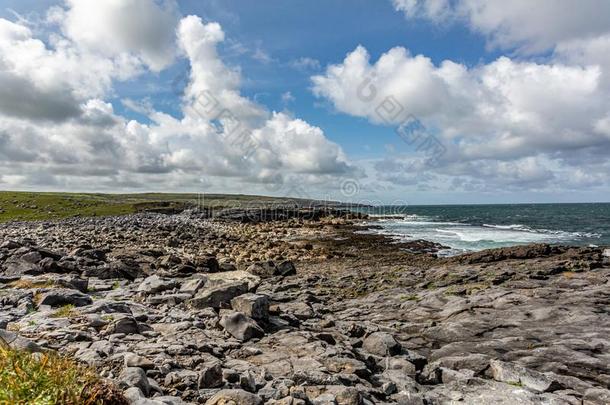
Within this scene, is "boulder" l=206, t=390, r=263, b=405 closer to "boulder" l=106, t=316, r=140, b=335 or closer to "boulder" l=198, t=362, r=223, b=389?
"boulder" l=198, t=362, r=223, b=389

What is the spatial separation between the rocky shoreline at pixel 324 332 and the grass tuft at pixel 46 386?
1002 mm

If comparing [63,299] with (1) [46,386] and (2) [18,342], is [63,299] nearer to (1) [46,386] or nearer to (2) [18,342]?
(2) [18,342]

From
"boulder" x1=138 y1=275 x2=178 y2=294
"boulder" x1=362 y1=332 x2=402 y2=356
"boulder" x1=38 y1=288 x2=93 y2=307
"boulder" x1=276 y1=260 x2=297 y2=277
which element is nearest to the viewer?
"boulder" x1=362 y1=332 x2=402 y2=356

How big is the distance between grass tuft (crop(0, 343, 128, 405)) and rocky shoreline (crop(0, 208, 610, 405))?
100 centimetres

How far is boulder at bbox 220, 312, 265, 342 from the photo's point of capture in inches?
511

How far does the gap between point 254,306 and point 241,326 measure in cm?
150

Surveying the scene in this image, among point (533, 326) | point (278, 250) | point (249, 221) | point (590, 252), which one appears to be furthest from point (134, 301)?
point (249, 221)

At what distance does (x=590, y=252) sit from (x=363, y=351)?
3247 centimetres

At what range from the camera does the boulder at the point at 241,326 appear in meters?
13.0

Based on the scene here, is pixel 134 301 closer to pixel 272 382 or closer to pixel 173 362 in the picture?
pixel 173 362

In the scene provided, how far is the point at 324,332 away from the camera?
13.9 m

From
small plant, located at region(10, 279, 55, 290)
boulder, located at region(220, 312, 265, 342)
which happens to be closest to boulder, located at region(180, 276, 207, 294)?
boulder, located at region(220, 312, 265, 342)

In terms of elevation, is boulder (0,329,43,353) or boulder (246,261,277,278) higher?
boulder (0,329,43,353)

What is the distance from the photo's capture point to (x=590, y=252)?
35.0 m
